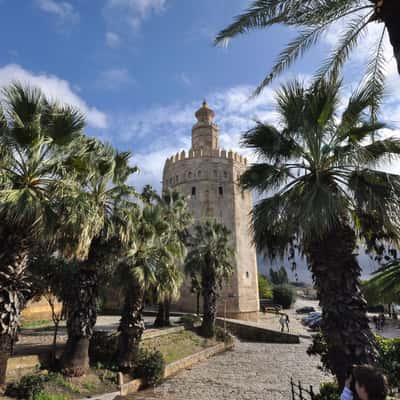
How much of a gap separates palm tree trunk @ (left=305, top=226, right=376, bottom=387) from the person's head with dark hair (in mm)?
2833

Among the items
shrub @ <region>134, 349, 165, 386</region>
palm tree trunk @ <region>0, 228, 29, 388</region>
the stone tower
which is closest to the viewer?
palm tree trunk @ <region>0, 228, 29, 388</region>

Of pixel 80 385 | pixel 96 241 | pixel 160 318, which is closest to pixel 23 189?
pixel 96 241

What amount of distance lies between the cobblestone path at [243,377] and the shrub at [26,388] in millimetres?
3108

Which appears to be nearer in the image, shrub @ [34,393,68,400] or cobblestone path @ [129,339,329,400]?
shrub @ [34,393,68,400]

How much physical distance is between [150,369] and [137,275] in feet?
10.6

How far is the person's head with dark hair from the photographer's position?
7.49 feet

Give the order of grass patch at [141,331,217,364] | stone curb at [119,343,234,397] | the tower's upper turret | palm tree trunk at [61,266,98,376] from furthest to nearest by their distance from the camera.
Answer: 1. the tower's upper turret
2. grass patch at [141,331,217,364]
3. stone curb at [119,343,234,397]
4. palm tree trunk at [61,266,98,376]

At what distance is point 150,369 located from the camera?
33.3ft

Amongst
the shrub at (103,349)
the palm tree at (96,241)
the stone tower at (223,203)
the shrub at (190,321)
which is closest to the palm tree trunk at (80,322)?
the palm tree at (96,241)

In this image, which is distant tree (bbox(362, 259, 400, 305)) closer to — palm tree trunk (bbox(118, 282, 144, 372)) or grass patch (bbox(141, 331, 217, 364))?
palm tree trunk (bbox(118, 282, 144, 372))

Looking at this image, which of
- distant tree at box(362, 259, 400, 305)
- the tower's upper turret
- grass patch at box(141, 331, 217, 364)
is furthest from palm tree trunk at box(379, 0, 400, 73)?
the tower's upper turret

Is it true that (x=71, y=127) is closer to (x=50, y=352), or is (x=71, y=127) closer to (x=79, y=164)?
(x=79, y=164)

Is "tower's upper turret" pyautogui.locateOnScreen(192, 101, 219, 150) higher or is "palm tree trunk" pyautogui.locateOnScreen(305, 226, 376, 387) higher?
"tower's upper turret" pyautogui.locateOnScreen(192, 101, 219, 150)

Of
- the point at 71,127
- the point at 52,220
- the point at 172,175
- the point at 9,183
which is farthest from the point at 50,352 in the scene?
the point at 172,175
